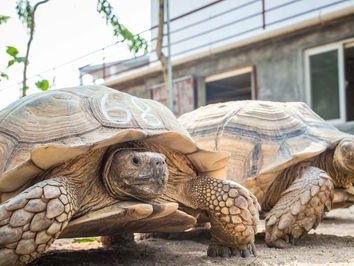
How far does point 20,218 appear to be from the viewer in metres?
2.08

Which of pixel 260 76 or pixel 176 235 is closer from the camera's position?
pixel 176 235

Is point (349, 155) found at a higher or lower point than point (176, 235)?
Result: higher

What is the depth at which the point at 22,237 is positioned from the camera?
208 centimetres

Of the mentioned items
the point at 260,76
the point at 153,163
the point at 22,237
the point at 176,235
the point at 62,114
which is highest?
the point at 260,76

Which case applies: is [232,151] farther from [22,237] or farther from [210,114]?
[22,237]

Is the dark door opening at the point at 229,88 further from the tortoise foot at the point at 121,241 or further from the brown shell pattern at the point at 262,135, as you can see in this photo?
the tortoise foot at the point at 121,241

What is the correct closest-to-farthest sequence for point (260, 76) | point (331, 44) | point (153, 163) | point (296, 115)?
1. point (153, 163)
2. point (296, 115)
3. point (331, 44)
4. point (260, 76)

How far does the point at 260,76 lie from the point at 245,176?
18.0 ft

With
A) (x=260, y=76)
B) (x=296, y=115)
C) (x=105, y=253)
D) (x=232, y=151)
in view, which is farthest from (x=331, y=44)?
(x=105, y=253)

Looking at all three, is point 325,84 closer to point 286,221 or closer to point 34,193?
point 286,221

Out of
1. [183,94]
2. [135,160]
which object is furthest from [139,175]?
[183,94]

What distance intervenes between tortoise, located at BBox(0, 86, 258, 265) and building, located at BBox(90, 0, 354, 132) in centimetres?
537

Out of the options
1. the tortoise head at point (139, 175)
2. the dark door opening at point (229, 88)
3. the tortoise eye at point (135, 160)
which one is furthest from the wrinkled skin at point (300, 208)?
the dark door opening at point (229, 88)

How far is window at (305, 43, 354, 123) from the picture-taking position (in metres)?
7.89
